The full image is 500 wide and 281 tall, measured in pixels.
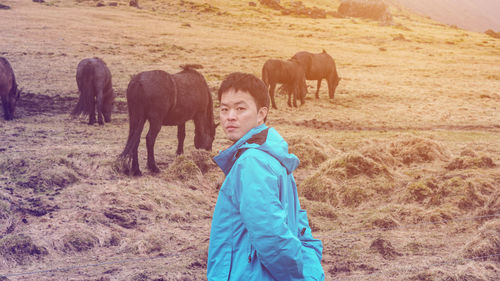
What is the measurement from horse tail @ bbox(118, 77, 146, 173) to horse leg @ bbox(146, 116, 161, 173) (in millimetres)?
196

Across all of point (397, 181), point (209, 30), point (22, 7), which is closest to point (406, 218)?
point (397, 181)

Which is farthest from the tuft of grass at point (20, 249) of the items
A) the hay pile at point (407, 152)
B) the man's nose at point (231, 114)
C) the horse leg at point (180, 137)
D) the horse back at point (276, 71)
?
the horse back at point (276, 71)

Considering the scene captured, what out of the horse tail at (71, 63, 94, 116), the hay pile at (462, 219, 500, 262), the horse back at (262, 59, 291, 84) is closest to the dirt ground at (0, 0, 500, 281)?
the hay pile at (462, 219, 500, 262)

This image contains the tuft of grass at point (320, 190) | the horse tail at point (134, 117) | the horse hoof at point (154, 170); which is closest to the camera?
the tuft of grass at point (320, 190)

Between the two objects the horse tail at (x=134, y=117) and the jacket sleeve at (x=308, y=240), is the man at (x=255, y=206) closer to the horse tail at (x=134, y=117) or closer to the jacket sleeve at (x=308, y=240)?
the jacket sleeve at (x=308, y=240)

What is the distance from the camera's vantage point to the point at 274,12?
158ft

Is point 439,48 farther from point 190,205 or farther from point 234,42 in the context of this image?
point 190,205

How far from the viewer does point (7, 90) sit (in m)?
10.5

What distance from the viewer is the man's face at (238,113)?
2080mm

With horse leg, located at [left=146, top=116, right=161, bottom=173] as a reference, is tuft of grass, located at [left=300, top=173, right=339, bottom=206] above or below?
below

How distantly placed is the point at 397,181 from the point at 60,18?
80.0 ft

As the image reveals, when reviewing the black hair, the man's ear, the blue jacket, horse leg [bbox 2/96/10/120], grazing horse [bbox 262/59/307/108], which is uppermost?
the black hair

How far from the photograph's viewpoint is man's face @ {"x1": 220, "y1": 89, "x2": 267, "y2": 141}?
2.08m

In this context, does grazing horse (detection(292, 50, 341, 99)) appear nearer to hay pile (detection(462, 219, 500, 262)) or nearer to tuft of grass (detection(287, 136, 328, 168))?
tuft of grass (detection(287, 136, 328, 168))
